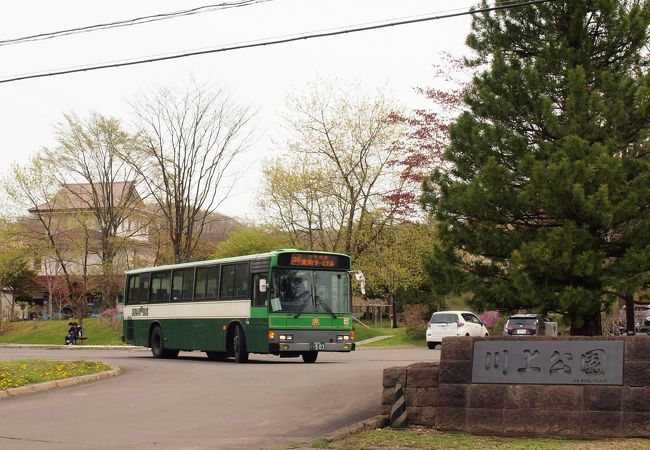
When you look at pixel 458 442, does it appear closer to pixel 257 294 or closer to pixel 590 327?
pixel 590 327

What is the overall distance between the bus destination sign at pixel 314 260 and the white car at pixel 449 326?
12.5 meters

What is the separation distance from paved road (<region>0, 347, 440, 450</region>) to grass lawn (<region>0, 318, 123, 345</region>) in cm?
2994

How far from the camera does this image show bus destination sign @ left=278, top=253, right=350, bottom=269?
24.8 meters

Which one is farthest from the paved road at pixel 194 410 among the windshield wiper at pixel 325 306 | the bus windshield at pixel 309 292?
the windshield wiper at pixel 325 306

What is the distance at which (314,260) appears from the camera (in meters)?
25.2

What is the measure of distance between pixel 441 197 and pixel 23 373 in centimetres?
1082

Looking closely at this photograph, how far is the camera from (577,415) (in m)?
11.4

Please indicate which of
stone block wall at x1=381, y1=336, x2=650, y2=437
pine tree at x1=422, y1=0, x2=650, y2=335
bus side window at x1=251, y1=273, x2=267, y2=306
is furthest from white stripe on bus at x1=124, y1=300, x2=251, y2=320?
stone block wall at x1=381, y1=336, x2=650, y2=437

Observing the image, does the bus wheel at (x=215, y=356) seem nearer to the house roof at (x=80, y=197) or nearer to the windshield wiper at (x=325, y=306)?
the windshield wiper at (x=325, y=306)

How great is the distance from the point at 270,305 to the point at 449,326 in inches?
570

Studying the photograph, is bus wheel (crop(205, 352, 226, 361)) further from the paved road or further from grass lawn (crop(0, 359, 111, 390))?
the paved road

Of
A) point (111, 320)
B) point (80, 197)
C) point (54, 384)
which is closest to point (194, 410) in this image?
point (54, 384)

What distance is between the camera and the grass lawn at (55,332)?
1977 inches

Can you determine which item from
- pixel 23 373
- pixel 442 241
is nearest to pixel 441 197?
pixel 442 241
